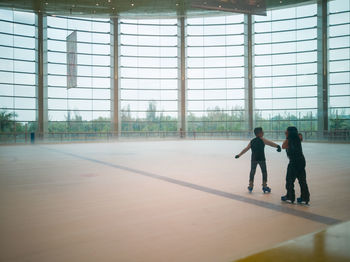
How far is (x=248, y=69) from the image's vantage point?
33.9m

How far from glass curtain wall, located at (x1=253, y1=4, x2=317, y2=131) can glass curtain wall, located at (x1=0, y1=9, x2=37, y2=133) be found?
77.4 ft

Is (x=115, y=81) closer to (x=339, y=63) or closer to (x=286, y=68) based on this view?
(x=286, y=68)

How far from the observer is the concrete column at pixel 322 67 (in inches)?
1193

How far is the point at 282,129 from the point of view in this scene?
3222 cm

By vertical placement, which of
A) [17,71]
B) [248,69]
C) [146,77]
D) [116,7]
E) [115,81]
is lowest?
[115,81]

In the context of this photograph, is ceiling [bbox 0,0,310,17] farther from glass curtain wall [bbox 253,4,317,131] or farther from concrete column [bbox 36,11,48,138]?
glass curtain wall [bbox 253,4,317,131]

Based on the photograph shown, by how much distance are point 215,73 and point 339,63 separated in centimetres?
1247

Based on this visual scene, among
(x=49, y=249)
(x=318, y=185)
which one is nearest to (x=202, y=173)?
(x=318, y=185)

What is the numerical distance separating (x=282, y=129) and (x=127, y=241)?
31.2 m

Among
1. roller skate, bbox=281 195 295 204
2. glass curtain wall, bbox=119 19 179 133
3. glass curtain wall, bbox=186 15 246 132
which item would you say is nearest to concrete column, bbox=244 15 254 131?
glass curtain wall, bbox=186 15 246 132

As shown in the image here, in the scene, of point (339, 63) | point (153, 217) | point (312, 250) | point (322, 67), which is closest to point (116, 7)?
point (322, 67)

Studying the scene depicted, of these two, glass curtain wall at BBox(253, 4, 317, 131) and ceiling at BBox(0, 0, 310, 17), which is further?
glass curtain wall at BBox(253, 4, 317, 131)

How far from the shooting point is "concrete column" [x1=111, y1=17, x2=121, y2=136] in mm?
32781

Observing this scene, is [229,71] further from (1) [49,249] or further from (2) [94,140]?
(1) [49,249]
